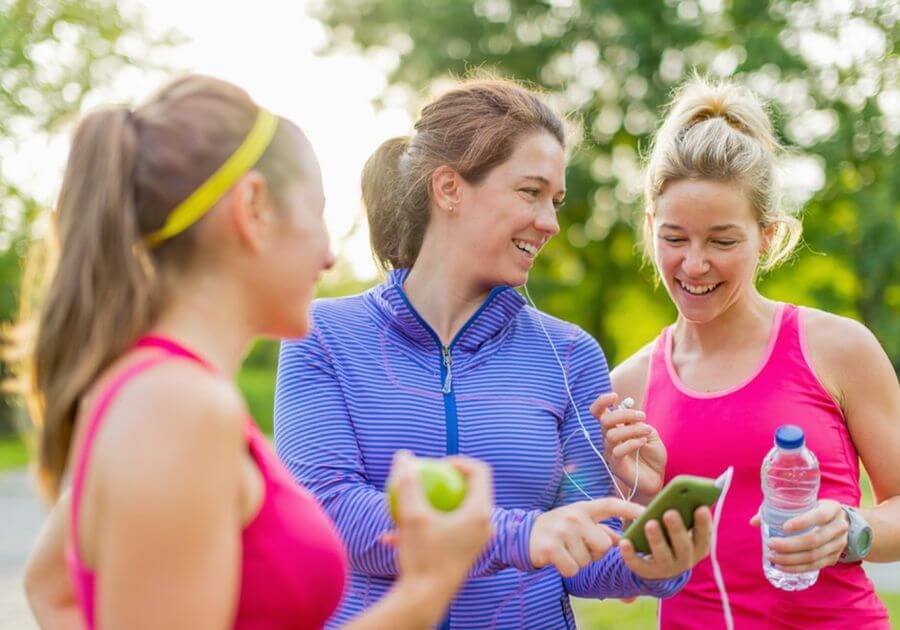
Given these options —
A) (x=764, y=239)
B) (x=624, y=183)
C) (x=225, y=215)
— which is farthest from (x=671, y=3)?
(x=225, y=215)

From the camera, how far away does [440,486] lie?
1721 mm

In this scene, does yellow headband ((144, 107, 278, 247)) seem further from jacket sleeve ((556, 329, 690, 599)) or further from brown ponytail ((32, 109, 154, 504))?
jacket sleeve ((556, 329, 690, 599))

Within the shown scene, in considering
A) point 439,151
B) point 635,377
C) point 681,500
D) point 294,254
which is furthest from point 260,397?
point 294,254

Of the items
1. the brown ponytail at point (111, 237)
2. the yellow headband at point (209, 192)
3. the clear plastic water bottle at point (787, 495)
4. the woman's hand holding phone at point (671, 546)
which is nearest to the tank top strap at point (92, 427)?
the brown ponytail at point (111, 237)

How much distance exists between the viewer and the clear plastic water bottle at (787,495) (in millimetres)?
2703

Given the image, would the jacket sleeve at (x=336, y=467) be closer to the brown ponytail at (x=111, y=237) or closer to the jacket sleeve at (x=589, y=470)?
the jacket sleeve at (x=589, y=470)

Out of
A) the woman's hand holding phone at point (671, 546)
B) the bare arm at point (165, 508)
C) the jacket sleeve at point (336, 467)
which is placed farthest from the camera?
the jacket sleeve at point (336, 467)

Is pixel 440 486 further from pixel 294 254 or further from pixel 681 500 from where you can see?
pixel 681 500

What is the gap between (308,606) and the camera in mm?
1695

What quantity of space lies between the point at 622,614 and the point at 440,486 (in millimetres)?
5883

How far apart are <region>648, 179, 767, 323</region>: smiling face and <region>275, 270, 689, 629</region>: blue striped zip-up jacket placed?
1.27 feet

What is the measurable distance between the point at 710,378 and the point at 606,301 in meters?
21.0

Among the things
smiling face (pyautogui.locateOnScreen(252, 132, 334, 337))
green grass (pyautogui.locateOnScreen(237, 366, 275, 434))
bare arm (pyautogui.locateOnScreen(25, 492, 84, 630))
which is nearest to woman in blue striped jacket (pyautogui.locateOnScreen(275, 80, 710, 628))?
bare arm (pyautogui.locateOnScreen(25, 492, 84, 630))

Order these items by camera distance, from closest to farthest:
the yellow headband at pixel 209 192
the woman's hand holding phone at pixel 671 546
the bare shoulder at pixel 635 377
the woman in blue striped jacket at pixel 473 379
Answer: the yellow headband at pixel 209 192 → the woman's hand holding phone at pixel 671 546 → the woman in blue striped jacket at pixel 473 379 → the bare shoulder at pixel 635 377
